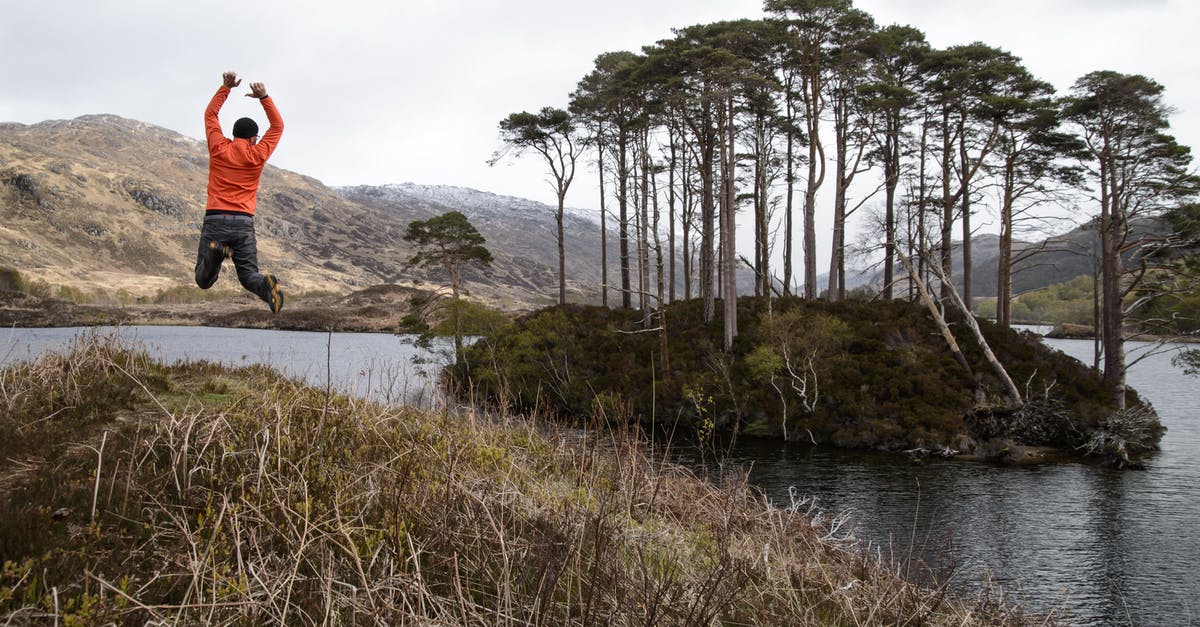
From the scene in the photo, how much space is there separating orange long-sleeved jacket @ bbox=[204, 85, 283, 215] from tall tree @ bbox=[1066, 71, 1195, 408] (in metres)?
28.3

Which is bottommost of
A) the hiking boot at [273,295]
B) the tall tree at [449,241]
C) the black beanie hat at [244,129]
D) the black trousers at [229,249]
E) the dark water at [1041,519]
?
the dark water at [1041,519]

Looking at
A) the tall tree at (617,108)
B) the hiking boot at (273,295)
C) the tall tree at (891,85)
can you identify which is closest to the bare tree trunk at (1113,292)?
the tall tree at (891,85)

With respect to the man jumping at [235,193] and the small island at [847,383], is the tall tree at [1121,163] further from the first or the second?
the man jumping at [235,193]

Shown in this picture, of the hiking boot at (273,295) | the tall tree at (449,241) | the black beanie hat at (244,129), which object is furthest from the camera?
the tall tree at (449,241)

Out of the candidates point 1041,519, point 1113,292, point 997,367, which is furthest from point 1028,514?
point 1113,292

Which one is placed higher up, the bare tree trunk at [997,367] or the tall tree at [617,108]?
the tall tree at [617,108]

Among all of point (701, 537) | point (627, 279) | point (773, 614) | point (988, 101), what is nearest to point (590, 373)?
point (627, 279)

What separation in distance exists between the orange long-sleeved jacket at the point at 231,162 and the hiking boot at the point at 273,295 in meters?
0.55

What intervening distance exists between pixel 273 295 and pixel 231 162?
3.29ft

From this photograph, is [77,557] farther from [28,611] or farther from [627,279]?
[627,279]

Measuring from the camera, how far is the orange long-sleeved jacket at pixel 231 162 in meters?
4.97

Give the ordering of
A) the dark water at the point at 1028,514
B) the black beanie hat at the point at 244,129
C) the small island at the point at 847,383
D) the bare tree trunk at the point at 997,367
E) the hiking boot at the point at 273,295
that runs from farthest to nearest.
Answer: the bare tree trunk at the point at 997,367, the small island at the point at 847,383, the dark water at the point at 1028,514, the black beanie hat at the point at 244,129, the hiking boot at the point at 273,295

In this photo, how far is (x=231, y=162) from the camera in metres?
4.98

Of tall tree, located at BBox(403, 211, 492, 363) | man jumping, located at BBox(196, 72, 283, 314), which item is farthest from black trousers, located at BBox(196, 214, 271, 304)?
tall tree, located at BBox(403, 211, 492, 363)
